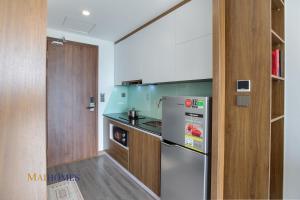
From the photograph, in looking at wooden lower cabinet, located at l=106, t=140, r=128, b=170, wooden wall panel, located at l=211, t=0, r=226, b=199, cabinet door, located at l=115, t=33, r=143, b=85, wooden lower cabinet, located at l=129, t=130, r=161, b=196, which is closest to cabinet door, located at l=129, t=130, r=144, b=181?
wooden lower cabinet, located at l=129, t=130, r=161, b=196

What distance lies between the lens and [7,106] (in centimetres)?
56

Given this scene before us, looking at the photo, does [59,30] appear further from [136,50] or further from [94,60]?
[136,50]

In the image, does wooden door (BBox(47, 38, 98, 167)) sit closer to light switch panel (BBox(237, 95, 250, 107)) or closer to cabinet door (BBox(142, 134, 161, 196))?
cabinet door (BBox(142, 134, 161, 196))

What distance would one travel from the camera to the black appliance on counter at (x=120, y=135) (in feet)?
8.42

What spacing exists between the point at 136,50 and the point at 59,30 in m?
1.42

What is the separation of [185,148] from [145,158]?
748 millimetres

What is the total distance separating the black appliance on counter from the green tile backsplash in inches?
21.8

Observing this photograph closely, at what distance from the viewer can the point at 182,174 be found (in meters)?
1.56

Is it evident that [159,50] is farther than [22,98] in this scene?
Yes

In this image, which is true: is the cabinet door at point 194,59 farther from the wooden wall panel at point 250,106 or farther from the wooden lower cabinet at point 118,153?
the wooden lower cabinet at point 118,153

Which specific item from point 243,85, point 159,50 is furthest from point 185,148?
point 159,50

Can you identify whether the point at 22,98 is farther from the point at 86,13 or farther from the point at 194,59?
the point at 86,13

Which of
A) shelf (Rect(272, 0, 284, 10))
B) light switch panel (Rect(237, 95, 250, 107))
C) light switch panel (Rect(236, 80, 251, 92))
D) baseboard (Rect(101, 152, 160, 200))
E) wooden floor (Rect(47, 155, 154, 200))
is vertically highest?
shelf (Rect(272, 0, 284, 10))

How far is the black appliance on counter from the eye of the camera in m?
2.57
